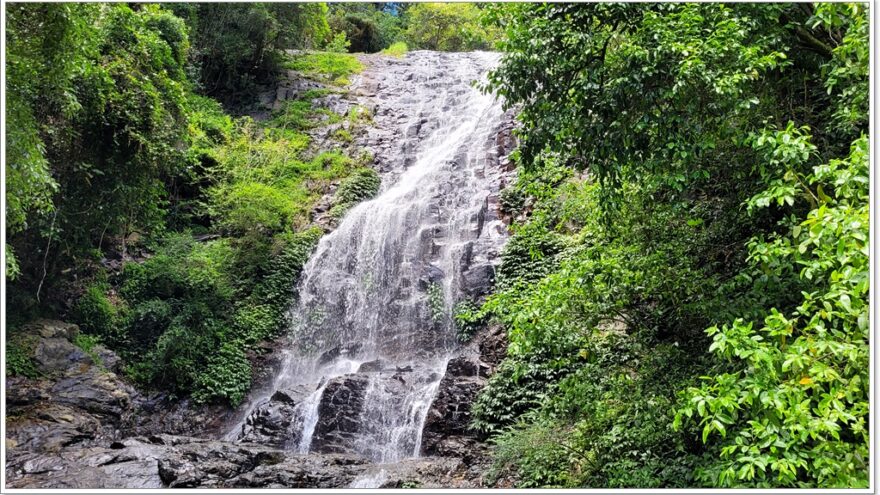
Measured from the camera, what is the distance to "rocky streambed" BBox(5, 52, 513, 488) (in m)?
8.84

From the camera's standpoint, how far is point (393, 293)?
14094 millimetres

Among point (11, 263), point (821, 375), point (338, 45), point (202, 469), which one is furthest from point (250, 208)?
point (338, 45)

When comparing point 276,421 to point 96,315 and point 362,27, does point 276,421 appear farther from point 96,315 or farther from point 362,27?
point 362,27

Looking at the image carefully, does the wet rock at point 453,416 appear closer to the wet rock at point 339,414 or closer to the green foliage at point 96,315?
the wet rock at point 339,414

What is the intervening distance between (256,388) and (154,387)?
2012 millimetres

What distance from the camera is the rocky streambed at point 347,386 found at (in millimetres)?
8836

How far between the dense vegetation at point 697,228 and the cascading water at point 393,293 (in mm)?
3946

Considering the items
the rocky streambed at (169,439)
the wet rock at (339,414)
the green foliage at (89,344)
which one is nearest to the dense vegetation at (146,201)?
the green foliage at (89,344)

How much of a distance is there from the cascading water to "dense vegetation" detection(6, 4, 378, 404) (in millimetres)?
992

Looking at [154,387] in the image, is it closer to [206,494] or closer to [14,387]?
[14,387]

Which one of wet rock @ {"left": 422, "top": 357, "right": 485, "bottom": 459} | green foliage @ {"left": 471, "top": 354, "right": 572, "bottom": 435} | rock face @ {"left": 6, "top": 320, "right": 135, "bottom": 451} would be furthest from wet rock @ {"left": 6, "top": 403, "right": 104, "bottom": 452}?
green foliage @ {"left": 471, "top": 354, "right": 572, "bottom": 435}

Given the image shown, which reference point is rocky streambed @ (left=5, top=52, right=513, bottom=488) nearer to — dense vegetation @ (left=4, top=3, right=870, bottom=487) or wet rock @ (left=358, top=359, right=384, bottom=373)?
wet rock @ (left=358, top=359, right=384, bottom=373)

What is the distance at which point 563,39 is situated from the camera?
19.4 feet

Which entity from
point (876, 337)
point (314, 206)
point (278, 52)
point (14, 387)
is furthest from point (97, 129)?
point (278, 52)
